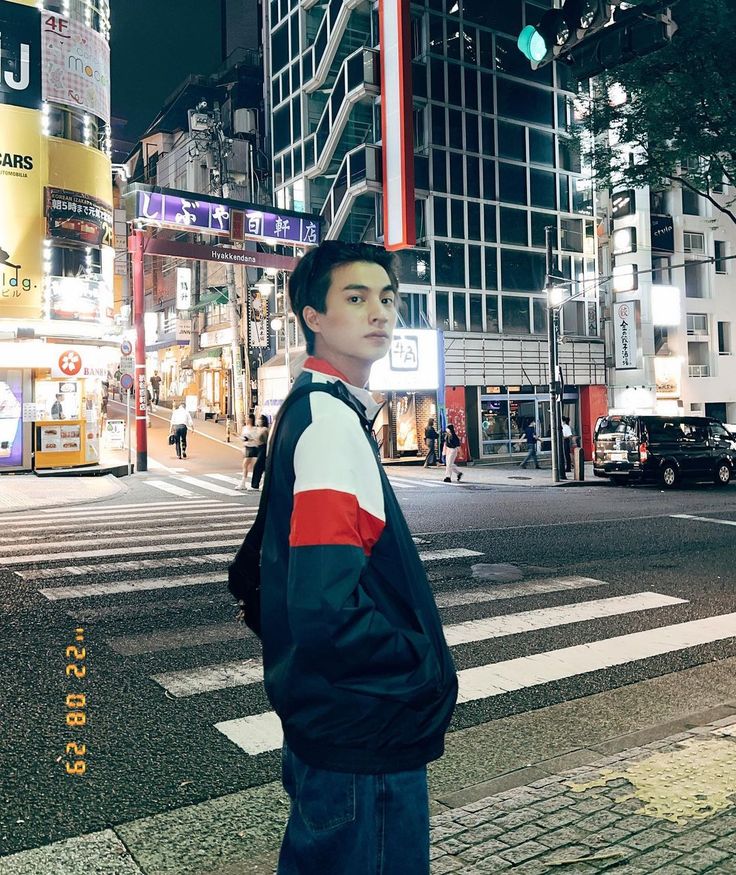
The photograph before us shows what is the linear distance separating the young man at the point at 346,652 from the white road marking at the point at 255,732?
259 centimetres

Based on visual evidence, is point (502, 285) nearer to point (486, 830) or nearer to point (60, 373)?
point (60, 373)

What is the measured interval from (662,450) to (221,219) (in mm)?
17033

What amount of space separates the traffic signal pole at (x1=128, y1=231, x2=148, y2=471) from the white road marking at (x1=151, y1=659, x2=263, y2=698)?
2083 centimetres

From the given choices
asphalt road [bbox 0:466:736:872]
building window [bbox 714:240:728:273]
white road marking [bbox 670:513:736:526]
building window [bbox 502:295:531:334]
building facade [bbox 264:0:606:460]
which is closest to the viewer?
asphalt road [bbox 0:466:736:872]

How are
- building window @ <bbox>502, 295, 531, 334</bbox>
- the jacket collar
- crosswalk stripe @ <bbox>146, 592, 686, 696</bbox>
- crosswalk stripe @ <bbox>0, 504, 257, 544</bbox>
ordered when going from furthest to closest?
building window @ <bbox>502, 295, 531, 334</bbox> < crosswalk stripe @ <bbox>0, 504, 257, 544</bbox> < crosswalk stripe @ <bbox>146, 592, 686, 696</bbox> < the jacket collar

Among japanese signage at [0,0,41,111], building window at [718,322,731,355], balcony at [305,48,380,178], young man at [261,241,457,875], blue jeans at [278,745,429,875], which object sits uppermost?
balcony at [305,48,380,178]

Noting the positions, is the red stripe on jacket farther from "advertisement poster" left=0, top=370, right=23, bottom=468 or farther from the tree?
"advertisement poster" left=0, top=370, right=23, bottom=468

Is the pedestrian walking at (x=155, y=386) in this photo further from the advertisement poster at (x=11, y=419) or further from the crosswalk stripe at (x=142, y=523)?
the crosswalk stripe at (x=142, y=523)

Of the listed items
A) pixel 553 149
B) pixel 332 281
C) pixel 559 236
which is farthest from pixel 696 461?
pixel 332 281

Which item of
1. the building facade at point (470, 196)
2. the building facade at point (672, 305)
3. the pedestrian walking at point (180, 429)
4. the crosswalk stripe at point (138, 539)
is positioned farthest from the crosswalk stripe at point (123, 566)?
the building facade at point (672, 305)

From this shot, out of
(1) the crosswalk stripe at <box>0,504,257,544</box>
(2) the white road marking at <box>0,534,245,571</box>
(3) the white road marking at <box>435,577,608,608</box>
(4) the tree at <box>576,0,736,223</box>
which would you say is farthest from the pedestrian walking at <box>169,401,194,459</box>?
(3) the white road marking at <box>435,577,608,608</box>

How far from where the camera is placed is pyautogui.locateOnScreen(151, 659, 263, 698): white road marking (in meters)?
5.32

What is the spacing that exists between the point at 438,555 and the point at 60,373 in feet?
57.6

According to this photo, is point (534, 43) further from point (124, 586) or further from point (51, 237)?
point (51, 237)
